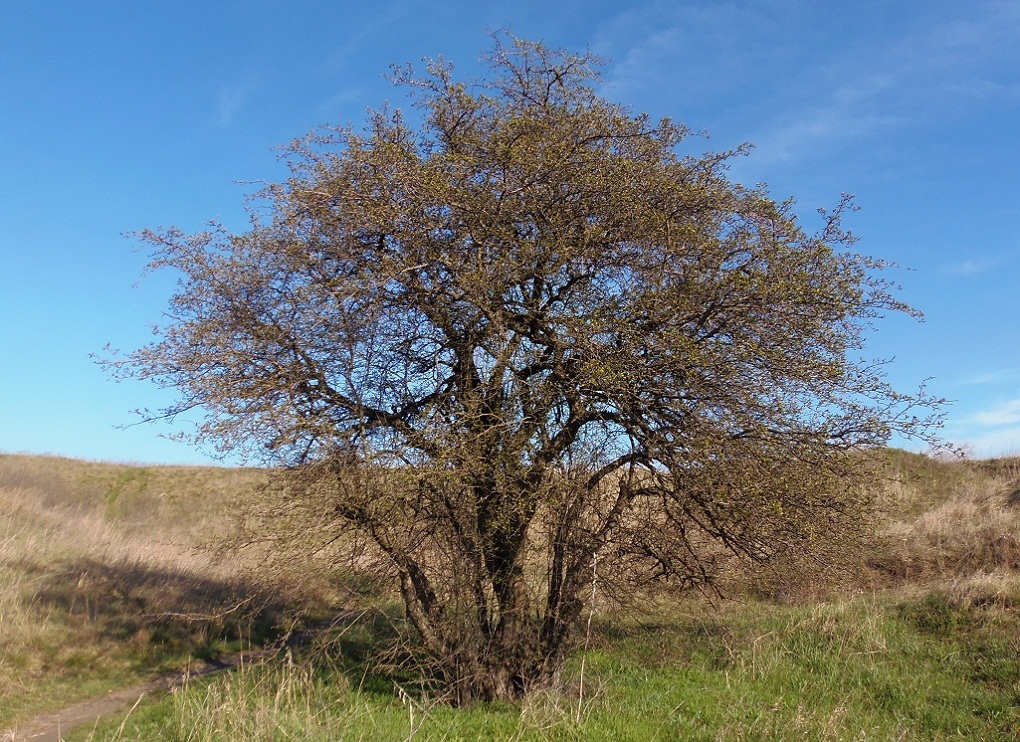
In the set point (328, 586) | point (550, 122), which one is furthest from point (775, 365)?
point (328, 586)

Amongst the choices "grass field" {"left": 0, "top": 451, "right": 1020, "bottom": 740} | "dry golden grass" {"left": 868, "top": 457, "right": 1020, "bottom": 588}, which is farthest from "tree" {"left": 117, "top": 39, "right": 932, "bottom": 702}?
"dry golden grass" {"left": 868, "top": 457, "right": 1020, "bottom": 588}

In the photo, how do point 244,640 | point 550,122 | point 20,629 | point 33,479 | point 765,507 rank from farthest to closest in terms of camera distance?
point 33,479
point 244,640
point 20,629
point 550,122
point 765,507

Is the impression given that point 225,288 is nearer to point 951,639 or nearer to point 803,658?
point 803,658

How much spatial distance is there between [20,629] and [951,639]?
13937 millimetres

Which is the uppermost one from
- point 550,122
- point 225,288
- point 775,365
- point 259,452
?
point 550,122

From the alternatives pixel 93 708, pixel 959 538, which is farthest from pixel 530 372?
pixel 959 538

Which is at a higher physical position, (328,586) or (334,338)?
(334,338)

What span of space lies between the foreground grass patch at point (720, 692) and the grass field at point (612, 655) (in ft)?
0.11

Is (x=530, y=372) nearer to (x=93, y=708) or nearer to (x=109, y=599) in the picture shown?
(x=93, y=708)

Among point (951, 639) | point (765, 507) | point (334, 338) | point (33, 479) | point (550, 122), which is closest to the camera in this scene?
point (765, 507)

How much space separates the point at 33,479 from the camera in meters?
31.0

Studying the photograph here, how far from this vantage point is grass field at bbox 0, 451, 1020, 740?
7.59m

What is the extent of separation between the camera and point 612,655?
10.6m

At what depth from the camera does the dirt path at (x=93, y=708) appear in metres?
8.95
